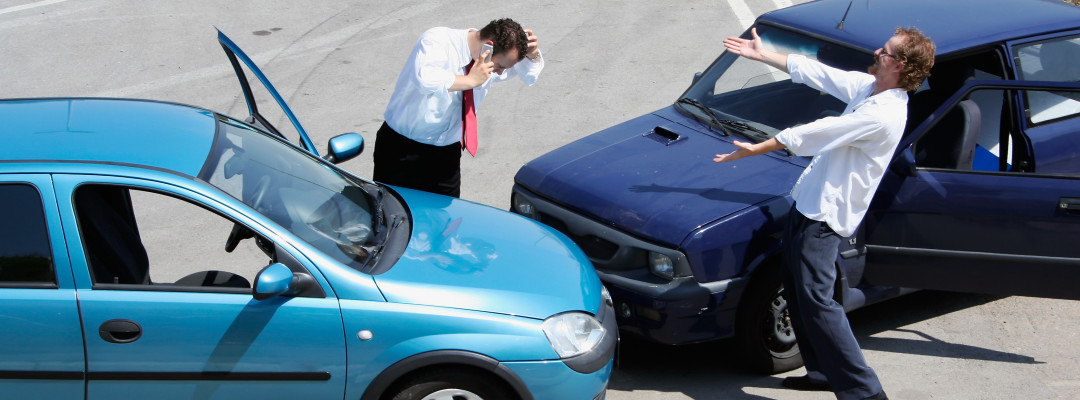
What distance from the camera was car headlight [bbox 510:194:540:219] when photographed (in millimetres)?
5742

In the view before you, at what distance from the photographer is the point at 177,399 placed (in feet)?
13.3

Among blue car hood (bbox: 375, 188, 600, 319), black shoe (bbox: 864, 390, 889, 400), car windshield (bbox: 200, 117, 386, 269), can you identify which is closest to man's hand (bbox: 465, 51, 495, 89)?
blue car hood (bbox: 375, 188, 600, 319)

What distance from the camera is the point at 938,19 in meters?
6.00

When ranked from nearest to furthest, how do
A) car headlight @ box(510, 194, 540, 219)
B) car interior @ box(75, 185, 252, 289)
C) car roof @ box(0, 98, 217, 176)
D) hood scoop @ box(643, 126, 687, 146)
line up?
car interior @ box(75, 185, 252, 289), car roof @ box(0, 98, 217, 176), car headlight @ box(510, 194, 540, 219), hood scoop @ box(643, 126, 687, 146)

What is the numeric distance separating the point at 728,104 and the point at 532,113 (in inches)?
137

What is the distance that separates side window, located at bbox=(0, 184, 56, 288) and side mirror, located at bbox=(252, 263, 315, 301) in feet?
2.65

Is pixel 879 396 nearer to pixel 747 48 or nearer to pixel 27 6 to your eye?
pixel 747 48

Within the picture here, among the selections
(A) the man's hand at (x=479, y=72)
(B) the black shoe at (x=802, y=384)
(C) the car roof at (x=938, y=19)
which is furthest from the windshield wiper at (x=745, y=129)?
(A) the man's hand at (x=479, y=72)

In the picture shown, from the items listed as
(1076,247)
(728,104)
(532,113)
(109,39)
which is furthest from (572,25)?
(1076,247)

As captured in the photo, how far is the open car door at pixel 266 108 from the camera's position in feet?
18.1

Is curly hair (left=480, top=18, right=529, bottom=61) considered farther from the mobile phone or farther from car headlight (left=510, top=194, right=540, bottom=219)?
car headlight (left=510, top=194, right=540, bottom=219)

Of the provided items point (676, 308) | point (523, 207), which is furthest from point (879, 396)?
point (523, 207)

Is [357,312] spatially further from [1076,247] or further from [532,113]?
[532,113]

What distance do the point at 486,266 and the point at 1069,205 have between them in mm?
2893
